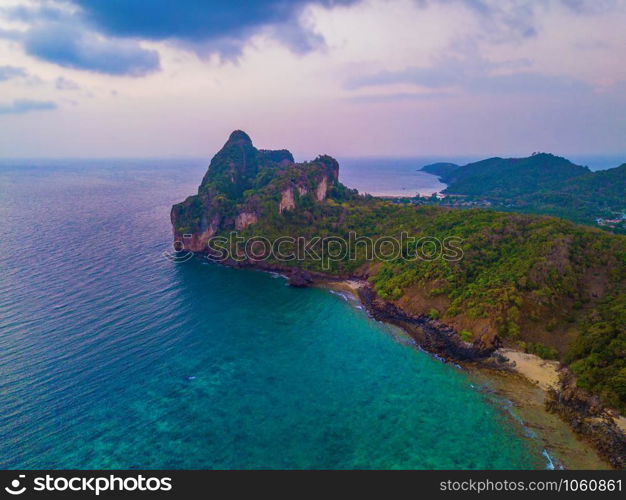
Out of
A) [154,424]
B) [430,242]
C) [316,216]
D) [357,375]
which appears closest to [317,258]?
[316,216]

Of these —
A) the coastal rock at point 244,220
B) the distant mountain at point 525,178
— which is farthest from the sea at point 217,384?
the distant mountain at point 525,178

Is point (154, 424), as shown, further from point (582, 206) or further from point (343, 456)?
point (582, 206)

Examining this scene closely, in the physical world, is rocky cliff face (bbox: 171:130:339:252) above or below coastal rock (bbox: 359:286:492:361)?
above

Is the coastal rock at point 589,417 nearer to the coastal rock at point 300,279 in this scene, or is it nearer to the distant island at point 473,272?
the distant island at point 473,272

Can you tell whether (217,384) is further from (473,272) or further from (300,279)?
(473,272)
